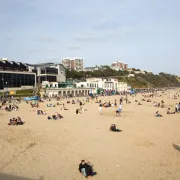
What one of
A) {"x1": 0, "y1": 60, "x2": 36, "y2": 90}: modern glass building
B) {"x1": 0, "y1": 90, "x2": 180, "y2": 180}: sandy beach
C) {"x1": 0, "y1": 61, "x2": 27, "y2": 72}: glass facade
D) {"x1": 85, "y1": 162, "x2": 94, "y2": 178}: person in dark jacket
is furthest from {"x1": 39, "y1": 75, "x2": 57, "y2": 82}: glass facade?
{"x1": 85, "y1": 162, "x2": 94, "y2": 178}: person in dark jacket

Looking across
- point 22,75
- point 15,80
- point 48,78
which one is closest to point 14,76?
point 15,80

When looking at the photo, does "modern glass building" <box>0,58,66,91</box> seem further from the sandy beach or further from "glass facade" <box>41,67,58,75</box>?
the sandy beach

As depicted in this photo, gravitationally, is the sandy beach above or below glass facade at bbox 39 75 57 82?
below

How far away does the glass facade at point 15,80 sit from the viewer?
2246 inches

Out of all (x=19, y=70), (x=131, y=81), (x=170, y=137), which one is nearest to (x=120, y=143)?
(x=170, y=137)

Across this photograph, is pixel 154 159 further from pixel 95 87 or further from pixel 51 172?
pixel 95 87

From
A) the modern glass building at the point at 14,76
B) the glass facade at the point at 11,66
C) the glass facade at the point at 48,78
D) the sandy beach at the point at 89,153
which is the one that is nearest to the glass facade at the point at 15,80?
the modern glass building at the point at 14,76

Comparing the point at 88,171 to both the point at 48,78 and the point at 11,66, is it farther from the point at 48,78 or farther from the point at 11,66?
the point at 48,78

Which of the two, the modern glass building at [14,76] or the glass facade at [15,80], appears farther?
the modern glass building at [14,76]

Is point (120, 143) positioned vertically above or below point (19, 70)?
below

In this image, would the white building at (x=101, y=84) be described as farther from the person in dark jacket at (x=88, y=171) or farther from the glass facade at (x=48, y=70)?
the person in dark jacket at (x=88, y=171)

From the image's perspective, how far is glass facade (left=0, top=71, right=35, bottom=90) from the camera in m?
57.0

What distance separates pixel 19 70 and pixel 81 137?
53.3m

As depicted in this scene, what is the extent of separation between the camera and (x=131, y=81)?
14612 cm
